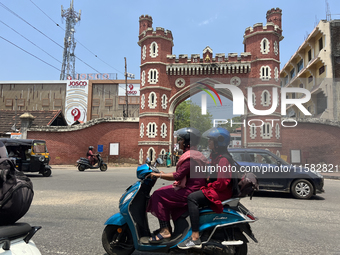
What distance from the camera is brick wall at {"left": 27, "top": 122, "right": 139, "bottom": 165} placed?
24.4 meters

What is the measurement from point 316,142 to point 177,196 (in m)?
20.7

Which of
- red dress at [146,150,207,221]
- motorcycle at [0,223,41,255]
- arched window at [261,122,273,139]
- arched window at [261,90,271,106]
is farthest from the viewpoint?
arched window at [261,90,271,106]

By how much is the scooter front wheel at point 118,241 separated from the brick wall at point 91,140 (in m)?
22.1

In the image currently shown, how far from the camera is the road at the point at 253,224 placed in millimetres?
3613

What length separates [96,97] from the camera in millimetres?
48438

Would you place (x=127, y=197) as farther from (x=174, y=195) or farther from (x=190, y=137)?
(x=190, y=137)

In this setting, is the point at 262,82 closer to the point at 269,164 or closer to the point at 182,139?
the point at 269,164

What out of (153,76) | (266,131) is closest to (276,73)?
(266,131)

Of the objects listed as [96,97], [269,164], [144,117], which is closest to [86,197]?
[269,164]

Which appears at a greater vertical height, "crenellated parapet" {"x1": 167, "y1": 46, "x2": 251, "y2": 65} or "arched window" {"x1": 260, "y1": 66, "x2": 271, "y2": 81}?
"crenellated parapet" {"x1": 167, "y1": 46, "x2": 251, "y2": 65}

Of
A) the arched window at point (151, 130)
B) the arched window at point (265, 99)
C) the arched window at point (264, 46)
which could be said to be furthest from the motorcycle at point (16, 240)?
→ the arched window at point (264, 46)

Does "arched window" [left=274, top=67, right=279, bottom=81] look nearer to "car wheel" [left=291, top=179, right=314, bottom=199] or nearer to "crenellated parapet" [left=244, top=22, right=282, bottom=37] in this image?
"crenellated parapet" [left=244, top=22, right=282, bottom=37]

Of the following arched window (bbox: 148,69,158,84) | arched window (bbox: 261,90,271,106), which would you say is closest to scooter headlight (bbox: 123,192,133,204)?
arched window (bbox: 261,90,271,106)

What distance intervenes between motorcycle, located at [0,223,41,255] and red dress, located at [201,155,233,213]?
1.74m
